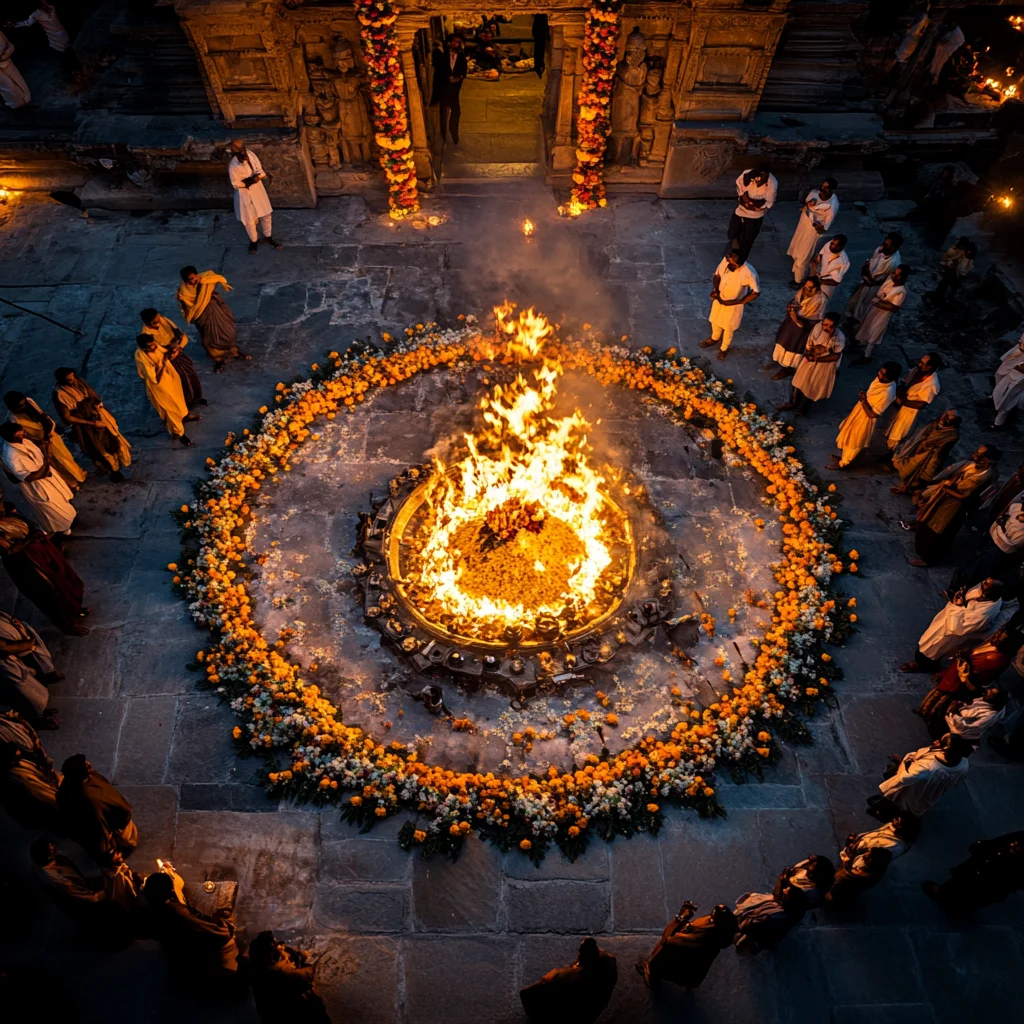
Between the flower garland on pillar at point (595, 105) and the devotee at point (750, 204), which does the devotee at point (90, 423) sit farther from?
the devotee at point (750, 204)

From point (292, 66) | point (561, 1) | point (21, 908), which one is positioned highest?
point (561, 1)

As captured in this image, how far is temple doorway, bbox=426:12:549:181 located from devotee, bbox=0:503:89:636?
957 cm

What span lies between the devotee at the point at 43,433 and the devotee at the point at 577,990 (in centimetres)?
755

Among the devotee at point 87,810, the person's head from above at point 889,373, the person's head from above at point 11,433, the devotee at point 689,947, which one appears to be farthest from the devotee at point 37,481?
the person's head from above at point 889,373

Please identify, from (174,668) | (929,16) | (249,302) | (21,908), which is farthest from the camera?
(929,16)

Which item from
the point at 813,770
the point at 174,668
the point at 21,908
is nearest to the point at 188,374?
the point at 174,668

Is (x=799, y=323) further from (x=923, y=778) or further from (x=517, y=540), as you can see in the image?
(x=923, y=778)

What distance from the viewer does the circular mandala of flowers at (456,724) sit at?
7.55 m

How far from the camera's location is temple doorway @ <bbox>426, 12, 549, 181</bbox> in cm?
1447

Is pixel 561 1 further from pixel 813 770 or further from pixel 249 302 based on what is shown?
pixel 813 770

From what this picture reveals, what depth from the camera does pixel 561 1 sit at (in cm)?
1160

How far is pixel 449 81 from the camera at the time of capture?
557 inches

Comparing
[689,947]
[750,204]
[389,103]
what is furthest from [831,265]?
[689,947]

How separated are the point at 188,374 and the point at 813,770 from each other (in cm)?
904
